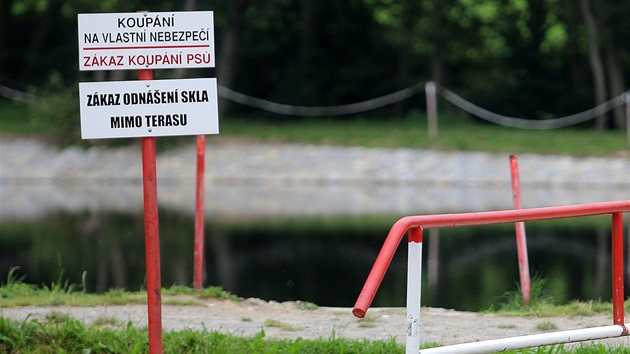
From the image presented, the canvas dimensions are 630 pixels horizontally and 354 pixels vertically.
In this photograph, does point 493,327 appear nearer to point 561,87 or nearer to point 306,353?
point 306,353

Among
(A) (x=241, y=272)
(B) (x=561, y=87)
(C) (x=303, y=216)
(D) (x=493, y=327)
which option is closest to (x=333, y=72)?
(B) (x=561, y=87)

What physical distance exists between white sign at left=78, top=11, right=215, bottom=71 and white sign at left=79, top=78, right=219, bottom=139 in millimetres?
113

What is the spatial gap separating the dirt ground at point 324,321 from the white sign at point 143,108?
1.82 meters

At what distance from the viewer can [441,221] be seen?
17.5 ft

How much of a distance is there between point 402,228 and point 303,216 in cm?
1166

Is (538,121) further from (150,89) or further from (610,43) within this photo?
(150,89)

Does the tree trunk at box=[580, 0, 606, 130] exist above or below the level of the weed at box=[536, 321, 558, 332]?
above

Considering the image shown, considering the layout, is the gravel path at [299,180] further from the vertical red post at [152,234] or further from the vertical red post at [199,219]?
the vertical red post at [152,234]

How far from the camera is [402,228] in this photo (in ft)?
17.0

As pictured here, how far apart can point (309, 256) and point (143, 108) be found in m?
7.40

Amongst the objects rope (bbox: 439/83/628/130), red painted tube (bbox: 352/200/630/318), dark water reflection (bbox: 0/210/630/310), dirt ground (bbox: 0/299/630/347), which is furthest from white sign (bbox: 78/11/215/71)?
rope (bbox: 439/83/628/130)

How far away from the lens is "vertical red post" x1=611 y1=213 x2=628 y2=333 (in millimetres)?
6109

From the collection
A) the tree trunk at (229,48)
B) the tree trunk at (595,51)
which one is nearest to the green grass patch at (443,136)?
the tree trunk at (229,48)

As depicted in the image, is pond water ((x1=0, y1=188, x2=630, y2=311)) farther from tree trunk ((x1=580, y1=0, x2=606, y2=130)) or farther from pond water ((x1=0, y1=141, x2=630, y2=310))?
tree trunk ((x1=580, y1=0, x2=606, y2=130))
